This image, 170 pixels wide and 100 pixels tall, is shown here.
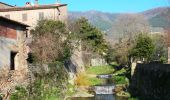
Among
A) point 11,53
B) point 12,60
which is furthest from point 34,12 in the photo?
point 11,53

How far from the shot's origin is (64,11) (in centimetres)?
6269

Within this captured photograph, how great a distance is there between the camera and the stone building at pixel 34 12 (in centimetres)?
6034

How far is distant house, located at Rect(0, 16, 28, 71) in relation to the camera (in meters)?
27.5

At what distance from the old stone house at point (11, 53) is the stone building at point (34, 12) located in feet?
93.2

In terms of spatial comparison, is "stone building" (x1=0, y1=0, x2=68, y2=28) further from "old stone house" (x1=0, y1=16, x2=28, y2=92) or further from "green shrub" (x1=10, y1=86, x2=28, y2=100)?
"green shrub" (x1=10, y1=86, x2=28, y2=100)

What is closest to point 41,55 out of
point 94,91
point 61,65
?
point 61,65

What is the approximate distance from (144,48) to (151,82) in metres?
17.7

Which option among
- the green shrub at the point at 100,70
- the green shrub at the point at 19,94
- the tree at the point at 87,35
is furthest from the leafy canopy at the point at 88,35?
the green shrub at the point at 19,94

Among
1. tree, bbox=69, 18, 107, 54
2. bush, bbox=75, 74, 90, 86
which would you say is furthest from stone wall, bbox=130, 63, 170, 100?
tree, bbox=69, 18, 107, 54

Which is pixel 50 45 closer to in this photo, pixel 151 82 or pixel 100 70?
pixel 151 82

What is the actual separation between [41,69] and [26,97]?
6.77m

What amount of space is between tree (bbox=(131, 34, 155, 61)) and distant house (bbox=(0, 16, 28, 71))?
21731 millimetres

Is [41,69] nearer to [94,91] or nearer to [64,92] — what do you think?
[64,92]

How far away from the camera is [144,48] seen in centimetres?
5044
